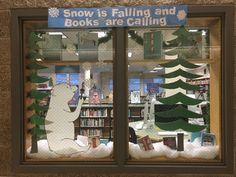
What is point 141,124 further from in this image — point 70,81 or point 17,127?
point 17,127

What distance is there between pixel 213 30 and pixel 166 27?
502 mm

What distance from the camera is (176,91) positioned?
12.2 ft

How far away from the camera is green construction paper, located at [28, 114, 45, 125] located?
3.80 m

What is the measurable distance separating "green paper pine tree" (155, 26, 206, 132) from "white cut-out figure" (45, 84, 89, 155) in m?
0.91

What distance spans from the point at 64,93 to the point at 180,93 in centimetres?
124

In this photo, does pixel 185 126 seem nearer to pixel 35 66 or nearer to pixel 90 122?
pixel 90 122

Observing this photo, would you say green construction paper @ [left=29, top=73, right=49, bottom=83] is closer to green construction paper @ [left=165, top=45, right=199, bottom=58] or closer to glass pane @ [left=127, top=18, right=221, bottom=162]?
glass pane @ [left=127, top=18, right=221, bottom=162]

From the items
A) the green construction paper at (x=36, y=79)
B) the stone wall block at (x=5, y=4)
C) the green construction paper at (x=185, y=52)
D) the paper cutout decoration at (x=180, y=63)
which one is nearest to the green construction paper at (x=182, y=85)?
the paper cutout decoration at (x=180, y=63)

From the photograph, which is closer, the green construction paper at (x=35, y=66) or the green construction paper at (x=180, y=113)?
the green construction paper at (x=180, y=113)

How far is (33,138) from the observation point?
382 centimetres

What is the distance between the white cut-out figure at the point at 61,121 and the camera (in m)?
3.80

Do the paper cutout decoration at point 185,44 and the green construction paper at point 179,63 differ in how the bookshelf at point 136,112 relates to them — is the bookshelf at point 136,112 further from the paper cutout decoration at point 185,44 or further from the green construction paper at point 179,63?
the paper cutout decoration at point 185,44

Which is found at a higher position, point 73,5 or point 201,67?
point 73,5

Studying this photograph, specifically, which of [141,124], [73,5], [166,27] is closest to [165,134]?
[141,124]
